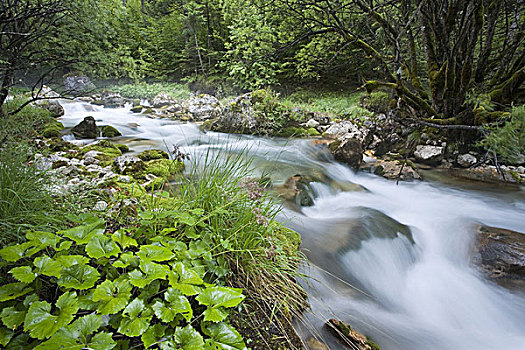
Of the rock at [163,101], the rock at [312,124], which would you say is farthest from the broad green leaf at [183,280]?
the rock at [163,101]

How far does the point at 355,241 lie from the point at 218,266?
2205 millimetres

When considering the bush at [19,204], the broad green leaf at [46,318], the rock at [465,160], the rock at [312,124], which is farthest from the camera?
the rock at [312,124]

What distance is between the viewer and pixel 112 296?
1126 millimetres

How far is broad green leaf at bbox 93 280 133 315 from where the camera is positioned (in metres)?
1.06

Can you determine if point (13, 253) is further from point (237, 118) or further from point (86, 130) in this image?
point (237, 118)

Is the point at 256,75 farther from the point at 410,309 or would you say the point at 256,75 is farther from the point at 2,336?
the point at 2,336

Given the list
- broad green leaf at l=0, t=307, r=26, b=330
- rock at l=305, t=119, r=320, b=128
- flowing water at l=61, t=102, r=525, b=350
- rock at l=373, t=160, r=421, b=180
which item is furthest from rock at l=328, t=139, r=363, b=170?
broad green leaf at l=0, t=307, r=26, b=330

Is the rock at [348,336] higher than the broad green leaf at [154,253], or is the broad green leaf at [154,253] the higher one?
the broad green leaf at [154,253]

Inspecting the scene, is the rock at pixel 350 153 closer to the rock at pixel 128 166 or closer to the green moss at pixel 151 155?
the green moss at pixel 151 155

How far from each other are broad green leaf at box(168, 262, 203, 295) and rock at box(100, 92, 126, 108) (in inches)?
621

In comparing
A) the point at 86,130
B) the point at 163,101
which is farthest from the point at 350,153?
the point at 163,101

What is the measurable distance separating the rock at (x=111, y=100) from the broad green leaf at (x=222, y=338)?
16015 millimetres

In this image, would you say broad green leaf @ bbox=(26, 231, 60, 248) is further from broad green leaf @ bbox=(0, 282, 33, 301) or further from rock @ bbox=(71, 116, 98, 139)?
rock @ bbox=(71, 116, 98, 139)

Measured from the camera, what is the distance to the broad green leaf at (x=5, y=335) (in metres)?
0.94
